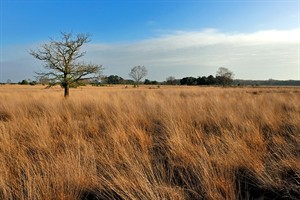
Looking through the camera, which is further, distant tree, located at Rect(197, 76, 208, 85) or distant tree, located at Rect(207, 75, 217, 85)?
distant tree, located at Rect(197, 76, 208, 85)

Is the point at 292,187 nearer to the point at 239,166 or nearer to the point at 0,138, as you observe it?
the point at 239,166

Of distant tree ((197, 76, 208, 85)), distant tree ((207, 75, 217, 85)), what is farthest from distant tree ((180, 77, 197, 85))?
distant tree ((207, 75, 217, 85))

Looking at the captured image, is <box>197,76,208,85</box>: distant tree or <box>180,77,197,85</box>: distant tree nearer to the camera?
<box>197,76,208,85</box>: distant tree

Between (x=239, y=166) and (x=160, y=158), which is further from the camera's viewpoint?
(x=160, y=158)

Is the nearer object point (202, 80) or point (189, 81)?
point (202, 80)

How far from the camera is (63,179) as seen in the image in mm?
2311

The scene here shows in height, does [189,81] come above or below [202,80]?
below

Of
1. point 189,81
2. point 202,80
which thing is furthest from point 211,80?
point 189,81

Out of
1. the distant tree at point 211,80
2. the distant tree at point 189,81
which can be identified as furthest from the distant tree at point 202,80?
the distant tree at point 189,81

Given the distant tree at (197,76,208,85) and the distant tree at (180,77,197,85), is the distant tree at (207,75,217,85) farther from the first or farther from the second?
the distant tree at (180,77,197,85)

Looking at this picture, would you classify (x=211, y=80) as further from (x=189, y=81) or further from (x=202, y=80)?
(x=189, y=81)

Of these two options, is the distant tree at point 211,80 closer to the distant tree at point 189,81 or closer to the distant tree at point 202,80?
the distant tree at point 202,80

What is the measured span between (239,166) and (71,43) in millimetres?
10913

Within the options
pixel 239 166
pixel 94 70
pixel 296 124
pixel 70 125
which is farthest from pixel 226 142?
pixel 94 70
